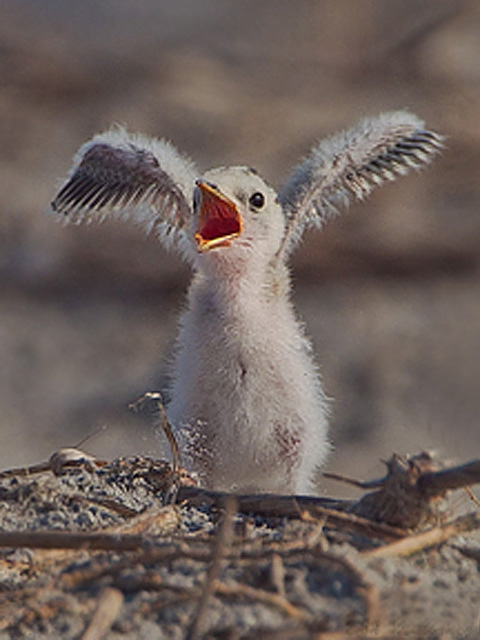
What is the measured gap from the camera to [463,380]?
640cm

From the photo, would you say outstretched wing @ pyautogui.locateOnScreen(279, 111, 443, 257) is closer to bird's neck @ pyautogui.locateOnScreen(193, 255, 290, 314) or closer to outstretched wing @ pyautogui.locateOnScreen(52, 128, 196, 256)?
bird's neck @ pyautogui.locateOnScreen(193, 255, 290, 314)

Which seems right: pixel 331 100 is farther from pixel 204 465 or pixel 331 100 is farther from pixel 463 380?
pixel 204 465

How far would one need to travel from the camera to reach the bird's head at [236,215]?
3174 millimetres

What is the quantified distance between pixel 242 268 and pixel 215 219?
0.61ft

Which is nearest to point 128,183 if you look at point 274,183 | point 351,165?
point 351,165

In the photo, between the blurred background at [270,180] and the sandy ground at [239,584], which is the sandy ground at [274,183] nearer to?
the blurred background at [270,180]

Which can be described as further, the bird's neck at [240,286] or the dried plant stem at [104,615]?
the bird's neck at [240,286]

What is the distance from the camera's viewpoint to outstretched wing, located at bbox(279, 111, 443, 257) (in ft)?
11.2

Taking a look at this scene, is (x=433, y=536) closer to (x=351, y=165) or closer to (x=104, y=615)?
(x=104, y=615)

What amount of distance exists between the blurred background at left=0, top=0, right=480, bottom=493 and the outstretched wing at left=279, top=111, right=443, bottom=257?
94.4 inches

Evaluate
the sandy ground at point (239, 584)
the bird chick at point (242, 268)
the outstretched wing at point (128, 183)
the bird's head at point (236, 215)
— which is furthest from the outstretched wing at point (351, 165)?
the sandy ground at point (239, 584)

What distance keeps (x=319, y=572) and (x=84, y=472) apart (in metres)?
1.05

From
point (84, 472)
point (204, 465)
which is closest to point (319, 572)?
point (84, 472)

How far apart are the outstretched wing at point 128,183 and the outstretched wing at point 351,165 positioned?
32 cm
